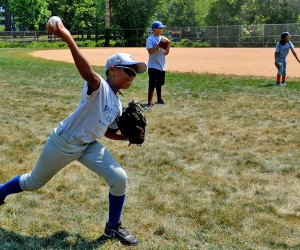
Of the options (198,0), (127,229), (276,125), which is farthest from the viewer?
(198,0)

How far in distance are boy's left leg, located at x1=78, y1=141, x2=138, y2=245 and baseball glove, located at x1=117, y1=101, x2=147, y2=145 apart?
31cm

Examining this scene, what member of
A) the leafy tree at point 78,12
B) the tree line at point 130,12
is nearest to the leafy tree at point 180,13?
the tree line at point 130,12

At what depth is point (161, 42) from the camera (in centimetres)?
892

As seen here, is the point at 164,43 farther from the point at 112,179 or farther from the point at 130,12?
the point at 130,12

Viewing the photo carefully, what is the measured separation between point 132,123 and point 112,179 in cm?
54

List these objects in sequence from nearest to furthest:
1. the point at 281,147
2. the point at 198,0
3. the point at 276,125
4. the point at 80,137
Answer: the point at 80,137
the point at 281,147
the point at 276,125
the point at 198,0

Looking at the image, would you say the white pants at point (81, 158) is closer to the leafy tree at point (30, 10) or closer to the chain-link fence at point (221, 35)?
the chain-link fence at point (221, 35)

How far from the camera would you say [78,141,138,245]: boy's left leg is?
10.8 feet

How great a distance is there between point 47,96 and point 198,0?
231 feet

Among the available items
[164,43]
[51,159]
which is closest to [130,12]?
[164,43]

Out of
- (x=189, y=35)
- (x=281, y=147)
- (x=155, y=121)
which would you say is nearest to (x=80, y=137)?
(x=281, y=147)

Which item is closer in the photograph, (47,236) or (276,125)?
(47,236)

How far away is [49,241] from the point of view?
344cm

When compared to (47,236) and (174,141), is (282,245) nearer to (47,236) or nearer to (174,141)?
(47,236)
